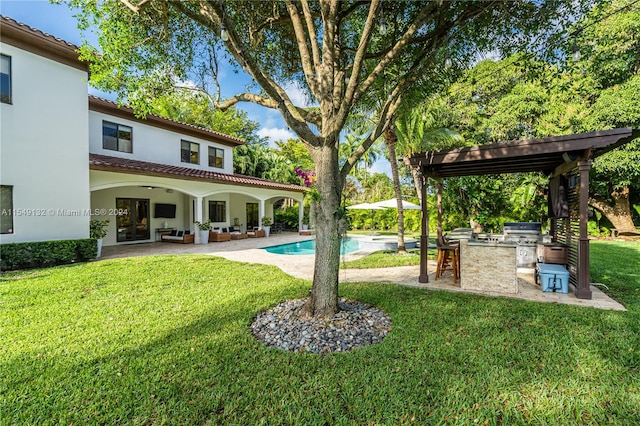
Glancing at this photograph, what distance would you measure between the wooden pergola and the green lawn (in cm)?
124

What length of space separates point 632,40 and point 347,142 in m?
20.0

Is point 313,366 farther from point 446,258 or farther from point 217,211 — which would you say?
point 217,211

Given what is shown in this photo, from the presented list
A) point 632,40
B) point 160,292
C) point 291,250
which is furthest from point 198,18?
point 632,40

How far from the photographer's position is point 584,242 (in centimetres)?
589

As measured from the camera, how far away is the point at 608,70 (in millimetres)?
14938

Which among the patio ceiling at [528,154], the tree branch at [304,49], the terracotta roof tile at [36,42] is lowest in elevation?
the patio ceiling at [528,154]

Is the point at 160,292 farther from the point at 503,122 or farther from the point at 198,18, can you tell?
the point at 503,122

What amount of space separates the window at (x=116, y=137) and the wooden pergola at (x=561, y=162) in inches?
551

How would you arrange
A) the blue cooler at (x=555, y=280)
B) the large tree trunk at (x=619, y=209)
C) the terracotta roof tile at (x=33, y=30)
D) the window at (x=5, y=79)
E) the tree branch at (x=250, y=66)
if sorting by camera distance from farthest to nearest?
the large tree trunk at (x=619, y=209)
the window at (x=5, y=79)
the terracotta roof tile at (x=33, y=30)
the blue cooler at (x=555, y=280)
the tree branch at (x=250, y=66)

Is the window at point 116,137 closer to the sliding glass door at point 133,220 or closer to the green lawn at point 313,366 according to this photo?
the sliding glass door at point 133,220

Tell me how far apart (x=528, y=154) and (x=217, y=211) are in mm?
18367

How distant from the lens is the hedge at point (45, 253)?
29.1 feet

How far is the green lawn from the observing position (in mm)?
2801

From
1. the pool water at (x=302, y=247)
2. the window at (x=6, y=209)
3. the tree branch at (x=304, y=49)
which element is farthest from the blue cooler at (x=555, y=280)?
the window at (x=6, y=209)
